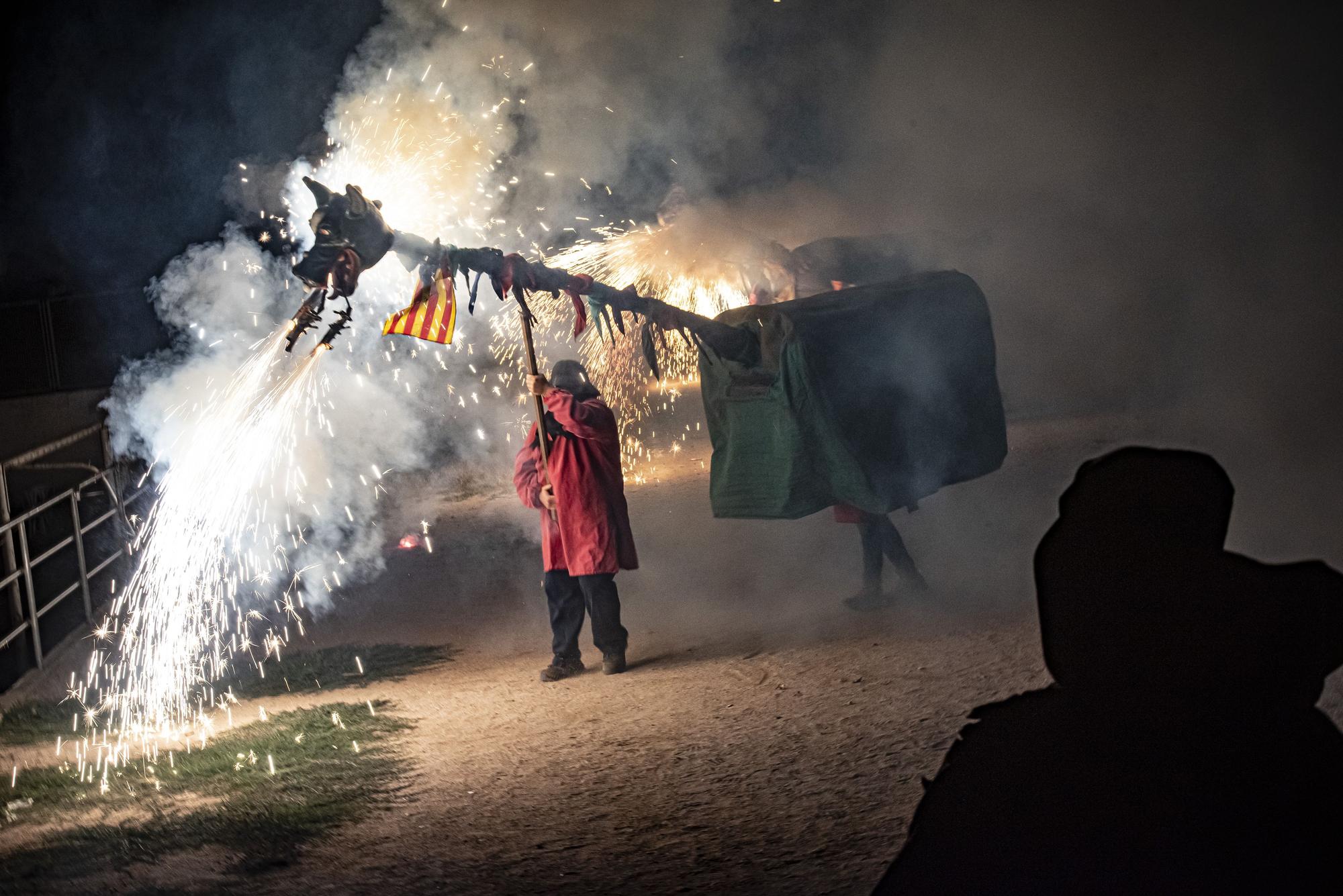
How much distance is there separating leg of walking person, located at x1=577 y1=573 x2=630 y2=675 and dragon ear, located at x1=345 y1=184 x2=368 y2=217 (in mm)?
2303

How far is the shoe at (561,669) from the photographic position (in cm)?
656

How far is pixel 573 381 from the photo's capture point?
258 inches

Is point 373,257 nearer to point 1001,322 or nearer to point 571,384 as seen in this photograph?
point 571,384

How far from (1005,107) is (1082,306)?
9.02 ft

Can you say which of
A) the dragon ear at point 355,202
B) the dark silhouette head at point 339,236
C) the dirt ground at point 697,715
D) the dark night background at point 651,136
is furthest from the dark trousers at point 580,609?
the dark night background at point 651,136

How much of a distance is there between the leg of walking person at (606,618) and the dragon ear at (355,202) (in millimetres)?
2303

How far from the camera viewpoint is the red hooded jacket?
250 inches

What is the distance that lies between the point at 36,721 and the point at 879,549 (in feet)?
16.8

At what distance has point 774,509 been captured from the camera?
6.71 m

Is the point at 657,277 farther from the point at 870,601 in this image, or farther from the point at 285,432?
the point at 285,432


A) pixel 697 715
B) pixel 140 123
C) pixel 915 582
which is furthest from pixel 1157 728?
pixel 140 123

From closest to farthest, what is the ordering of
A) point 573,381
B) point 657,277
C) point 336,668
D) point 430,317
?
point 430,317
point 573,381
point 336,668
point 657,277

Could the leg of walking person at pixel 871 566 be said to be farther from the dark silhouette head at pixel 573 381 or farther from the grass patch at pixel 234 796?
the grass patch at pixel 234 796

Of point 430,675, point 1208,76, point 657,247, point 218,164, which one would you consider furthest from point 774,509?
point 218,164
